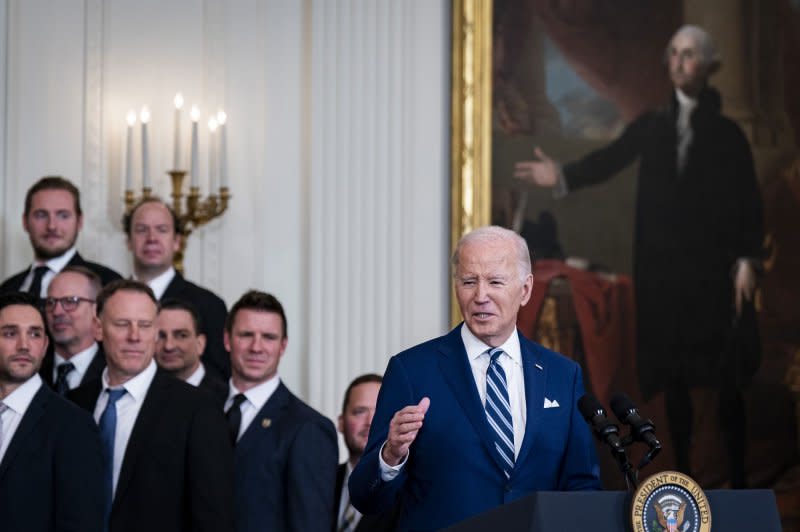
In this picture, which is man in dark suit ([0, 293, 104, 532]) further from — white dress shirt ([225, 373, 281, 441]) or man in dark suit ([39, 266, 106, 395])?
white dress shirt ([225, 373, 281, 441])

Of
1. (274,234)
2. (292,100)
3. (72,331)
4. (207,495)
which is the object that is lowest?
(207,495)

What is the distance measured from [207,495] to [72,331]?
1248mm

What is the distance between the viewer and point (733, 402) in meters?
8.34

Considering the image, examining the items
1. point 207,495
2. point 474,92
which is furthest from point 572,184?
point 207,495

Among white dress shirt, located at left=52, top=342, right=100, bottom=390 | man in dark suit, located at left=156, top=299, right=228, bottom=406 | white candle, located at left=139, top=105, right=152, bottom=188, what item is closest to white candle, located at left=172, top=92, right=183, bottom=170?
white candle, located at left=139, top=105, right=152, bottom=188

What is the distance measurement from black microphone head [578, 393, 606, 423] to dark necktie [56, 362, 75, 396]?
303cm

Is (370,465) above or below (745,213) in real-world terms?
below

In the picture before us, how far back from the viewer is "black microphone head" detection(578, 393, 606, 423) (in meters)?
3.52

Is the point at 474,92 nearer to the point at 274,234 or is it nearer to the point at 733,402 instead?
the point at 274,234

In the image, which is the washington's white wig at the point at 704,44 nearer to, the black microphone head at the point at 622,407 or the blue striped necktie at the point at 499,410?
the blue striped necktie at the point at 499,410

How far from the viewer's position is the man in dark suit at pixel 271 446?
222 inches

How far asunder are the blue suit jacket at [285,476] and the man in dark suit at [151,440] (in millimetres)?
320

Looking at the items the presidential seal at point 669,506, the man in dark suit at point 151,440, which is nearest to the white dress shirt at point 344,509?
the man in dark suit at point 151,440

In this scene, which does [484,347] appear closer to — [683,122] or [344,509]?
[344,509]
